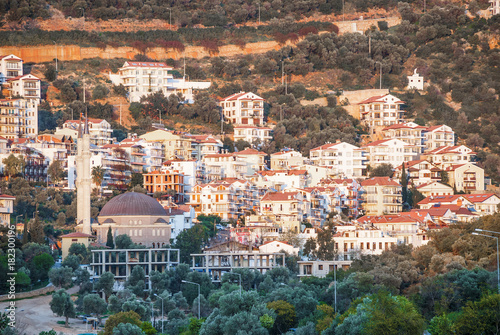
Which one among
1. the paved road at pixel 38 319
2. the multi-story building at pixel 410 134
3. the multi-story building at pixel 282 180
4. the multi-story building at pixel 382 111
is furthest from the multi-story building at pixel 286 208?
the paved road at pixel 38 319

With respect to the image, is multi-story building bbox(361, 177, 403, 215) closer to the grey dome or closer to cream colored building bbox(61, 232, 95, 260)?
the grey dome

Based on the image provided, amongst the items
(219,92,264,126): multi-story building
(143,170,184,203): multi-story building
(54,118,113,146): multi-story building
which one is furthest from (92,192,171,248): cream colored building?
(219,92,264,126): multi-story building

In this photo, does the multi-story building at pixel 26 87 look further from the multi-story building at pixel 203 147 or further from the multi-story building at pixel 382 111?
the multi-story building at pixel 382 111

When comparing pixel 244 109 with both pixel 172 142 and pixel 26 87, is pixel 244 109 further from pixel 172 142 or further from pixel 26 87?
pixel 26 87

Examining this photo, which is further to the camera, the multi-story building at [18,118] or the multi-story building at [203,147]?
the multi-story building at [203,147]

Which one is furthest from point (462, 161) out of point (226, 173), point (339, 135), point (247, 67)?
point (247, 67)

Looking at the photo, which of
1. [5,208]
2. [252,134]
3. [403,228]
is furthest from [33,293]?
[252,134]
